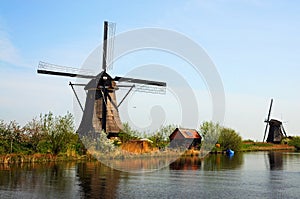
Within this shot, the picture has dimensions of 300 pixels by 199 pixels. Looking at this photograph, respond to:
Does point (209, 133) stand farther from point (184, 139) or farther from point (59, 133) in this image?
point (59, 133)

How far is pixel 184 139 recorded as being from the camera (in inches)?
2207

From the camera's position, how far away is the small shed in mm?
55109

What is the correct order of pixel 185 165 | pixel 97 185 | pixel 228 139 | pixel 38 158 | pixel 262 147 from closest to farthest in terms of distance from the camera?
1. pixel 97 185
2. pixel 38 158
3. pixel 185 165
4. pixel 228 139
5. pixel 262 147

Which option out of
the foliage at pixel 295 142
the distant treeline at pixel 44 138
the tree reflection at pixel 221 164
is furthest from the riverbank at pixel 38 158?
the foliage at pixel 295 142

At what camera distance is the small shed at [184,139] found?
181 ft

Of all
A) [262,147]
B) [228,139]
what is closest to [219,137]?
A: [228,139]

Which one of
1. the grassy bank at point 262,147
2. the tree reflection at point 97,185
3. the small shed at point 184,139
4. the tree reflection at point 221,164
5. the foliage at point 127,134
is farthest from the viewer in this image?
the grassy bank at point 262,147

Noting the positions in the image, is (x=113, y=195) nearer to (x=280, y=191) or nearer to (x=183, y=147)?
(x=280, y=191)

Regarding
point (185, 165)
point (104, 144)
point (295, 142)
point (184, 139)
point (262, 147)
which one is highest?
point (184, 139)

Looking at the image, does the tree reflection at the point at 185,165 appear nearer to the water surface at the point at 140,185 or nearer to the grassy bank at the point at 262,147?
the water surface at the point at 140,185

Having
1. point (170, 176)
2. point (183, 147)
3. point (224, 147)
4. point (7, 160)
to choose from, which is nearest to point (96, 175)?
point (170, 176)

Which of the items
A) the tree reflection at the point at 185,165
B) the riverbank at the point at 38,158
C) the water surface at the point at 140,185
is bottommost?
the water surface at the point at 140,185

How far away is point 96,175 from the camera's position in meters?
23.3

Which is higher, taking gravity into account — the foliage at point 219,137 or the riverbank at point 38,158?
the foliage at point 219,137
